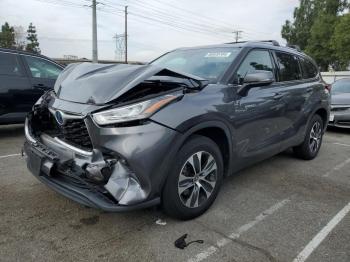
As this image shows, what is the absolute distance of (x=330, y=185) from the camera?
4344 millimetres

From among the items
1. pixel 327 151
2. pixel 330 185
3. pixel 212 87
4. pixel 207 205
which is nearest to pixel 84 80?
pixel 212 87

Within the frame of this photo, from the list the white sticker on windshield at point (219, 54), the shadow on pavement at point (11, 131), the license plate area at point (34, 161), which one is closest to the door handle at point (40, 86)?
the shadow on pavement at point (11, 131)

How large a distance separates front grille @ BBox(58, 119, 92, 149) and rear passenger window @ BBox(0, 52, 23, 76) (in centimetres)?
394

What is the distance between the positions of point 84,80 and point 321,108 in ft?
12.7

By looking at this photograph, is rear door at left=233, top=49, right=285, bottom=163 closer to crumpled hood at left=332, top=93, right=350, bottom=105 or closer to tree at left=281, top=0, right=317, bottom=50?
crumpled hood at left=332, top=93, right=350, bottom=105

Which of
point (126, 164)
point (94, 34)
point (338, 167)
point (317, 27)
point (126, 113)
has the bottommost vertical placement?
point (338, 167)

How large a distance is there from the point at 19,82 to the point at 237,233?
5.06 metres

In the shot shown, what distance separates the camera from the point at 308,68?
533cm

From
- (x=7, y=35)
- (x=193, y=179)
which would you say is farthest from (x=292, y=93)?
(x=7, y=35)

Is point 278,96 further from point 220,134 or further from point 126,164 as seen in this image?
point 126,164

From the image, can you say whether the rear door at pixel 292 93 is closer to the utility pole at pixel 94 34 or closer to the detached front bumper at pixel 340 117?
the detached front bumper at pixel 340 117

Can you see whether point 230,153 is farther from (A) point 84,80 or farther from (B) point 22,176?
(B) point 22,176

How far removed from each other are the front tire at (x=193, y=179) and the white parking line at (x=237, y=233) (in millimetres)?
401

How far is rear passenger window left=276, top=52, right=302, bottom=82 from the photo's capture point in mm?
4512
